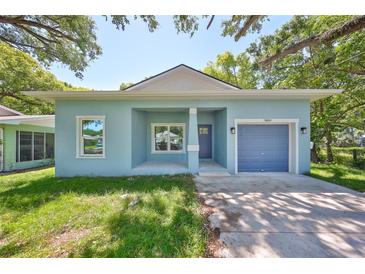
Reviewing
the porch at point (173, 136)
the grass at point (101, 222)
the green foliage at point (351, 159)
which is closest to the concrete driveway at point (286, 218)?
the grass at point (101, 222)

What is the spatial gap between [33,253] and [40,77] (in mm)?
17111

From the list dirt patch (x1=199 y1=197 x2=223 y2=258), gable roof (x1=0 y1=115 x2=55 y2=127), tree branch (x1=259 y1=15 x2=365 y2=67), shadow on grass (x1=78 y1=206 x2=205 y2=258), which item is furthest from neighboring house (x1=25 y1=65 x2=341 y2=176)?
dirt patch (x1=199 y1=197 x2=223 y2=258)

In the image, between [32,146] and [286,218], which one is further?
[32,146]

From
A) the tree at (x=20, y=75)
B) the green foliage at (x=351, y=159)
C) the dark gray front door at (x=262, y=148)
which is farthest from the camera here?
the tree at (x=20, y=75)

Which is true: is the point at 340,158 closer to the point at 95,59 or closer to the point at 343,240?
the point at 343,240

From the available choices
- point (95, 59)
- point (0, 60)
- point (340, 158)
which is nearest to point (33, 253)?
point (95, 59)

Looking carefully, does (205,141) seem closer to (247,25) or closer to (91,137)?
(91,137)

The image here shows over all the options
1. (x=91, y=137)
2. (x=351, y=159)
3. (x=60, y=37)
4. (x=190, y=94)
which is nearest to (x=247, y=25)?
(x=190, y=94)

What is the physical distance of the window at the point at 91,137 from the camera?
284 inches

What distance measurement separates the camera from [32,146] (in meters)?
10.4

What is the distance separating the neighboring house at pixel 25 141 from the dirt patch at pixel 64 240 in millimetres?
8740

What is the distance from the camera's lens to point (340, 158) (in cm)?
1191

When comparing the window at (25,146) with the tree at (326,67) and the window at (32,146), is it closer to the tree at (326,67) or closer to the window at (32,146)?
the window at (32,146)

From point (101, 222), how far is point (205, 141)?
7.39 meters
